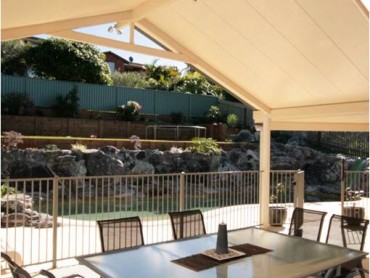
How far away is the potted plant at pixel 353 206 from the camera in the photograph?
24.8 feet

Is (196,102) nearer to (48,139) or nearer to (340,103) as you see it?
(48,139)

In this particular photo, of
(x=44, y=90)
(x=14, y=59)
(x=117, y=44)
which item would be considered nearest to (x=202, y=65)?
(x=117, y=44)

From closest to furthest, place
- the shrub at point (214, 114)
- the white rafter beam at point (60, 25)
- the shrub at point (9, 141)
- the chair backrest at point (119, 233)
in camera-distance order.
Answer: the chair backrest at point (119, 233) → the white rafter beam at point (60, 25) → the shrub at point (9, 141) → the shrub at point (214, 114)

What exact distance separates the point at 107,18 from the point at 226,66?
208 centimetres

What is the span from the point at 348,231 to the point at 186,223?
168cm

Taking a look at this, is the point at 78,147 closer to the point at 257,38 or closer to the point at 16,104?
the point at 16,104

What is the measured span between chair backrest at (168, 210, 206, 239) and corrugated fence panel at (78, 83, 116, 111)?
14822 mm

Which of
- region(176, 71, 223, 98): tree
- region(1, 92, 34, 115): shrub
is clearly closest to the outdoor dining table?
region(1, 92, 34, 115): shrub

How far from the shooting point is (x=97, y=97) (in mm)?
18297

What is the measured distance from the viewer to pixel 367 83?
490 centimetres

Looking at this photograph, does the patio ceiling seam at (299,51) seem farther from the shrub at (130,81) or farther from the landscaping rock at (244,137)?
the shrub at (130,81)

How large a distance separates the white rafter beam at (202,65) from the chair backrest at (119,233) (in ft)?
10.4

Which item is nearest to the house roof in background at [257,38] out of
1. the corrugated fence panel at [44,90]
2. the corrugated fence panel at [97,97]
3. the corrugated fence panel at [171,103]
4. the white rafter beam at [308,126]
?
the white rafter beam at [308,126]

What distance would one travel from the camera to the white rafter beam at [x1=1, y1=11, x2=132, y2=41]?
13.8ft
